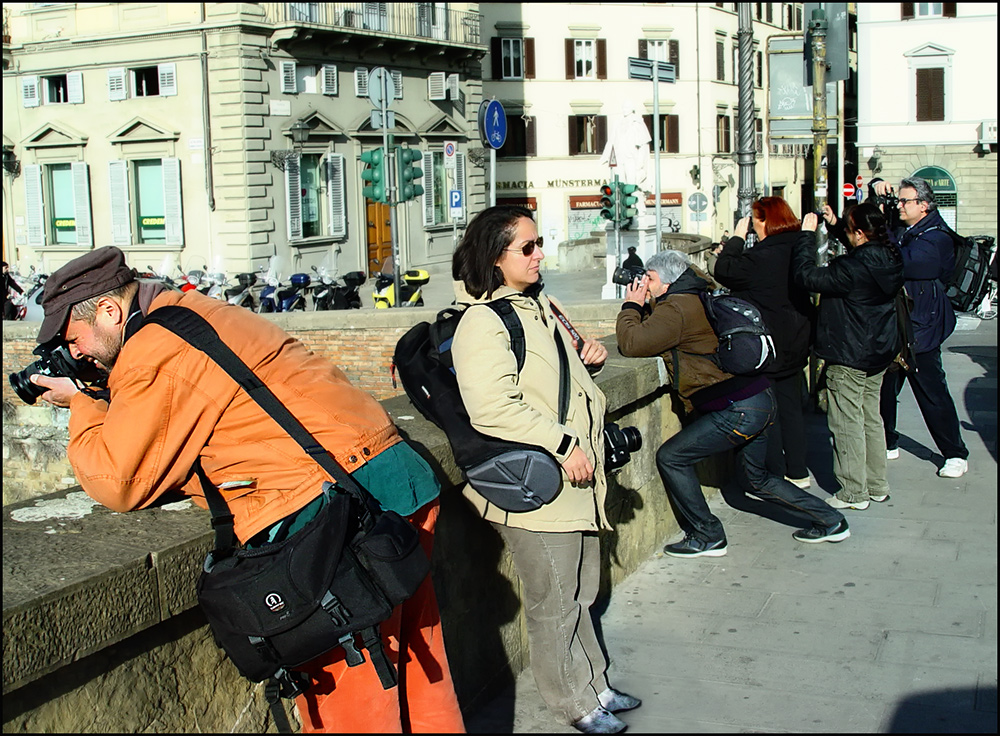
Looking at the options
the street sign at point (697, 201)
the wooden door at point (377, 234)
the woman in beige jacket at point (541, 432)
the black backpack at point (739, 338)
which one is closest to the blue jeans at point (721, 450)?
the black backpack at point (739, 338)

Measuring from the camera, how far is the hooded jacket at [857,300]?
6566 mm

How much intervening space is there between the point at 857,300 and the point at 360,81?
29155mm

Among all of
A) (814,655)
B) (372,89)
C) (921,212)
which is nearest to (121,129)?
(372,89)

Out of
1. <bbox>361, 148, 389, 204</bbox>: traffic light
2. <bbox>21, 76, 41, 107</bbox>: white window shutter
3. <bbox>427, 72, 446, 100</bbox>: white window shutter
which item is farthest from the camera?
<bbox>427, 72, 446, 100</bbox>: white window shutter

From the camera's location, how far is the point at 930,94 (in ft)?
153

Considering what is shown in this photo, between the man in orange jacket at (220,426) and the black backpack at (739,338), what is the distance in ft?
8.87

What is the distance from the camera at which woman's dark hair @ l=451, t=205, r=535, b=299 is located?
3885 mm

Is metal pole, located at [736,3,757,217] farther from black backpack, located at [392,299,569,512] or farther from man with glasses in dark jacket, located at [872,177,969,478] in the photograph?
black backpack, located at [392,299,569,512]

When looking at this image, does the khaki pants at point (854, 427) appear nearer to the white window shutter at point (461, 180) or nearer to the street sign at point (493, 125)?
the street sign at point (493, 125)

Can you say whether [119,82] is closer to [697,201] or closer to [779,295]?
[697,201]

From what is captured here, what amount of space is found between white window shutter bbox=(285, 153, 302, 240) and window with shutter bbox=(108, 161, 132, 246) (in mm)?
4413

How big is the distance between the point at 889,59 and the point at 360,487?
49.1 m

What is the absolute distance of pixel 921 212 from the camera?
7.79m

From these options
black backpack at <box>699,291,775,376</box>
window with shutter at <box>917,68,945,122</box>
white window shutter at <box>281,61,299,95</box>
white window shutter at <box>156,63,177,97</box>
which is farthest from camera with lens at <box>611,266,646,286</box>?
window with shutter at <box>917,68,945,122</box>
